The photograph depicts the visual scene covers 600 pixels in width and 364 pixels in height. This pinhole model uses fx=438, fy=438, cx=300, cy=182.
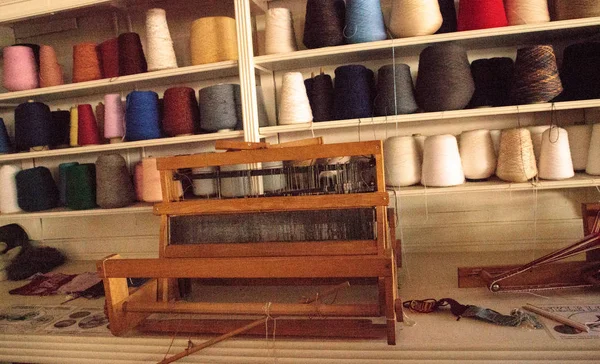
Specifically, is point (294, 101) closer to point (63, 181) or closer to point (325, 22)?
point (325, 22)

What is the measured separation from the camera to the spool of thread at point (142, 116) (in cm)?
177

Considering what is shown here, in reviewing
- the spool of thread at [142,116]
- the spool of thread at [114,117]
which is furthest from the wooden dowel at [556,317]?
the spool of thread at [114,117]

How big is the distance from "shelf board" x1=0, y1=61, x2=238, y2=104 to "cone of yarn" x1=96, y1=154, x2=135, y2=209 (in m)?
0.31

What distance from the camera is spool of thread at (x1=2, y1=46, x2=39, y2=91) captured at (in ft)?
6.21

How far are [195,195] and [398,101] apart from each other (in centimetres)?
88

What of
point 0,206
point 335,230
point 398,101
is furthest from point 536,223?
point 0,206

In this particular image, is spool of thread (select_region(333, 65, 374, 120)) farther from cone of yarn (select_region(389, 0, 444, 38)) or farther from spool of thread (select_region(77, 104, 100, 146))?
spool of thread (select_region(77, 104, 100, 146))

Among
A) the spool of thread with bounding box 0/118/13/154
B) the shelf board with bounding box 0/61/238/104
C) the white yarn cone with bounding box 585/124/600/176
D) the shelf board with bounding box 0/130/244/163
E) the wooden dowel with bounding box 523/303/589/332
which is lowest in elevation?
the wooden dowel with bounding box 523/303/589/332

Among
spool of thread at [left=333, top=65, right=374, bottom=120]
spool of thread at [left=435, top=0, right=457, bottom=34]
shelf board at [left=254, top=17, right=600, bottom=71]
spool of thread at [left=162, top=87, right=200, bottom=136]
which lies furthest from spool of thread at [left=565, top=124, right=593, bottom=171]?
spool of thread at [left=162, top=87, right=200, bottom=136]

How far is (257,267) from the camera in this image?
1.13 metres

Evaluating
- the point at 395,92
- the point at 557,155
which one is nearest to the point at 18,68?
the point at 395,92

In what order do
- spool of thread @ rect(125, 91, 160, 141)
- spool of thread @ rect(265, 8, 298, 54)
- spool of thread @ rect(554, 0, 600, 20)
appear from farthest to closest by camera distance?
spool of thread @ rect(125, 91, 160, 141) < spool of thread @ rect(265, 8, 298, 54) < spool of thread @ rect(554, 0, 600, 20)

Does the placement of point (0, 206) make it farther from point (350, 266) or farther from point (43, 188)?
point (350, 266)

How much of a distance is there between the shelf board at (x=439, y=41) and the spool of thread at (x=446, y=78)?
5cm
